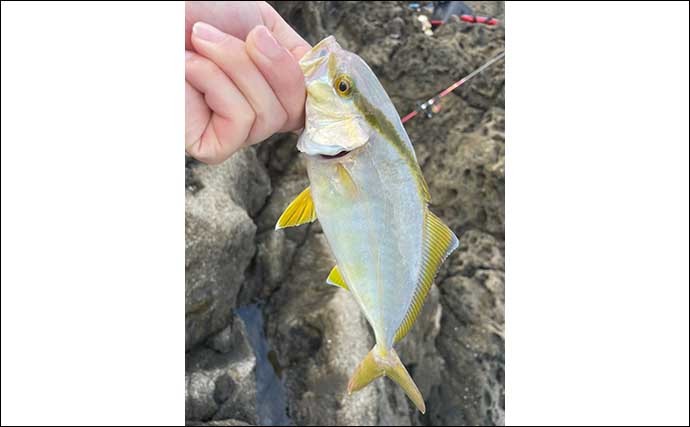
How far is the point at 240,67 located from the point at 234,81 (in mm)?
25

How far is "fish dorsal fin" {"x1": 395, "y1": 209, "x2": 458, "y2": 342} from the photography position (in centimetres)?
72

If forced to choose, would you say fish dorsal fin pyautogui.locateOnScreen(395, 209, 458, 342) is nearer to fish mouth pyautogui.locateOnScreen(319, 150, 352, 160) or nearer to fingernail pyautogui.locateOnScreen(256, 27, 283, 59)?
fish mouth pyautogui.locateOnScreen(319, 150, 352, 160)

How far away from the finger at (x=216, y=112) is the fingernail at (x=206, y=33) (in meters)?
0.03

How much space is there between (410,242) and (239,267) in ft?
4.64

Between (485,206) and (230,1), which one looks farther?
(485,206)

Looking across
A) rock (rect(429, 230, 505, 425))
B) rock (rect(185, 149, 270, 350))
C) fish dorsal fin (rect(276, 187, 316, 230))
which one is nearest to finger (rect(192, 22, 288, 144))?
fish dorsal fin (rect(276, 187, 316, 230))

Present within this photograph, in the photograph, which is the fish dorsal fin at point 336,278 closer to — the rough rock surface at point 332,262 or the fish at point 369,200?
the fish at point 369,200

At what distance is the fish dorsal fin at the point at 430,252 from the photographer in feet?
2.36

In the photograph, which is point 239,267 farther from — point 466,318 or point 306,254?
point 466,318

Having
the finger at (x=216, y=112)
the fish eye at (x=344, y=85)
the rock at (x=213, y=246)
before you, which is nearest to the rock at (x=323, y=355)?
the rock at (x=213, y=246)

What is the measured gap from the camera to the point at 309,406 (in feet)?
6.95

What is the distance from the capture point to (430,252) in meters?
0.73

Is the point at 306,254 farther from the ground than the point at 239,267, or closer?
closer

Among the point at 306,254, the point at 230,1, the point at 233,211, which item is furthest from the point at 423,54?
the point at 230,1
